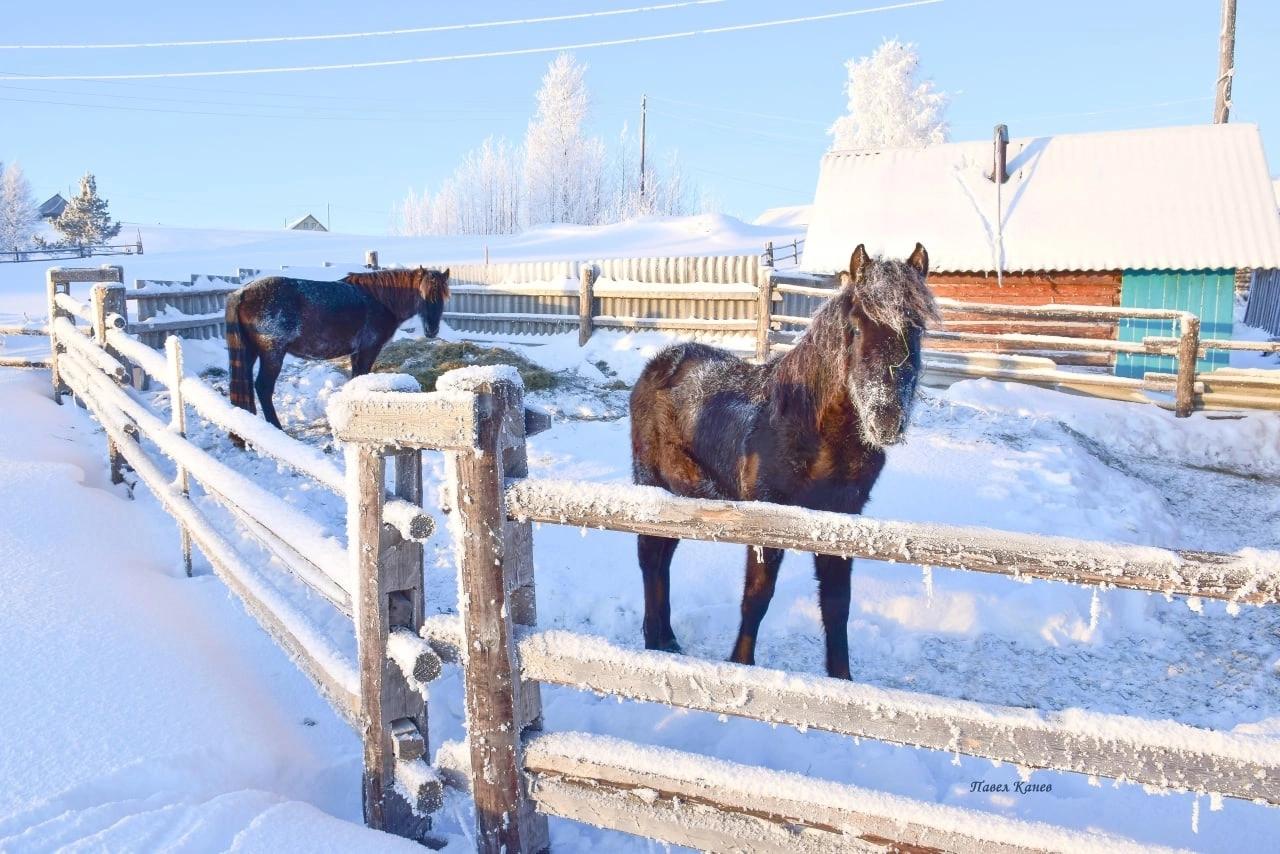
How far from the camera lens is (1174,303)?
1453cm

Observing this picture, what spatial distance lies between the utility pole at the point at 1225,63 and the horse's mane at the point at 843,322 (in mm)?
19755

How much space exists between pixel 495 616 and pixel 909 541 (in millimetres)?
1156

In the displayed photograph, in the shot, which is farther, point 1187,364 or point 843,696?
point 1187,364

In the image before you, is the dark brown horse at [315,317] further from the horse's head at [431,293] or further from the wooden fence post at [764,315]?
the wooden fence post at [764,315]

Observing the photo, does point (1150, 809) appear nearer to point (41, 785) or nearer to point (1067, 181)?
point (41, 785)

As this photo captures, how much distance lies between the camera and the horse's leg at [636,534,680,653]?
451cm

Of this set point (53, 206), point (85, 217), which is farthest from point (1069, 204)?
point (53, 206)

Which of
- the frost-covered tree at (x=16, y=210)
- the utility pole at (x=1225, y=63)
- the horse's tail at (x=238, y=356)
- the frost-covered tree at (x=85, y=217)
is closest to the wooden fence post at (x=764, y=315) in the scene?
the horse's tail at (x=238, y=356)

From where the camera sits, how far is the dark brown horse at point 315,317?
28.3ft

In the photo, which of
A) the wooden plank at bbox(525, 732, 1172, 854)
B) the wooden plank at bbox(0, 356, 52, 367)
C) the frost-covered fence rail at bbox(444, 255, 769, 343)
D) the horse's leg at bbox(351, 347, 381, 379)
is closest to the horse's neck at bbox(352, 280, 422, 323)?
the horse's leg at bbox(351, 347, 381, 379)

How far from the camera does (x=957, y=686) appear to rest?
14.2 feet

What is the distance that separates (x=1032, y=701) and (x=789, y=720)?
2675mm

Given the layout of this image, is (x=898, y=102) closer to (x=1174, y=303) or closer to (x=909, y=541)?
(x=1174, y=303)

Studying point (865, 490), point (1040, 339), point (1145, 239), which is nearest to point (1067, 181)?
point (1145, 239)
